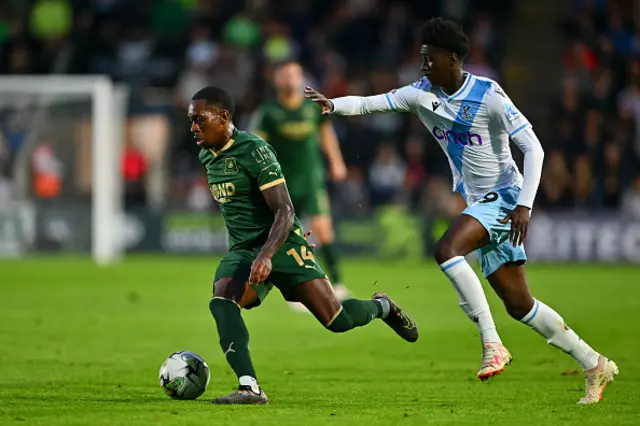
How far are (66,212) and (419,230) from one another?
6.58 meters

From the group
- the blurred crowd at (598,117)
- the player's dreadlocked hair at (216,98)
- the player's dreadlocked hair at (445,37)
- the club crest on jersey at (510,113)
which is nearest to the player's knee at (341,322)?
the player's dreadlocked hair at (216,98)

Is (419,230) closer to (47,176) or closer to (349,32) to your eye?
(349,32)

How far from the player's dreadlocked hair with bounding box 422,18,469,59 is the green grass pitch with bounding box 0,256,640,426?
7.46ft

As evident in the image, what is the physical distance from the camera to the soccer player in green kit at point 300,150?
14.5 metres

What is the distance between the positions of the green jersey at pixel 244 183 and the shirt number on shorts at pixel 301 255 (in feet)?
0.45

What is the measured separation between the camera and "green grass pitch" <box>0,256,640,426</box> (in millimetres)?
7141

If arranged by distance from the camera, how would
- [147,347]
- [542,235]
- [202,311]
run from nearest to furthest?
[147,347], [202,311], [542,235]

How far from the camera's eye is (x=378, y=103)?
324 inches

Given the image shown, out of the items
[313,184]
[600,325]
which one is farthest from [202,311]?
[600,325]

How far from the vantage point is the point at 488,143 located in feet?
26.4

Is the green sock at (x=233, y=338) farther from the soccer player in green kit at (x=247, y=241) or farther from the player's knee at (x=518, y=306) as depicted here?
the player's knee at (x=518, y=306)

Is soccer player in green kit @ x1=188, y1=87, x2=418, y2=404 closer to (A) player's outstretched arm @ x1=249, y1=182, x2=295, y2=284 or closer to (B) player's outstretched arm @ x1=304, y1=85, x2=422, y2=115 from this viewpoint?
(A) player's outstretched arm @ x1=249, y1=182, x2=295, y2=284

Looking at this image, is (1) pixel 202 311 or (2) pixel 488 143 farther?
(1) pixel 202 311

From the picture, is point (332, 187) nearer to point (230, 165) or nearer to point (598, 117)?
point (598, 117)
